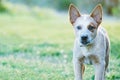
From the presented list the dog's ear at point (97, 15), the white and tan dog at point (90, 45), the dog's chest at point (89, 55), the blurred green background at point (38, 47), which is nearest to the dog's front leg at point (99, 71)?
the white and tan dog at point (90, 45)

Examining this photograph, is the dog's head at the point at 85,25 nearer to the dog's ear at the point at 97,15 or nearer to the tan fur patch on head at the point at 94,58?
the dog's ear at the point at 97,15

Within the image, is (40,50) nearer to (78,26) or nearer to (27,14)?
(78,26)

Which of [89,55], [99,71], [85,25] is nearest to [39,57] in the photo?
[89,55]

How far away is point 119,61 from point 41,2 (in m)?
25.1

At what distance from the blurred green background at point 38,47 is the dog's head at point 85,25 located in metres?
1.68

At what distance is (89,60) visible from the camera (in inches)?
355

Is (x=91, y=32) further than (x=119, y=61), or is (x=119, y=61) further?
(x=119, y=61)

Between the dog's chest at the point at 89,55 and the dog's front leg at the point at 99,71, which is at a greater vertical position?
the dog's chest at the point at 89,55

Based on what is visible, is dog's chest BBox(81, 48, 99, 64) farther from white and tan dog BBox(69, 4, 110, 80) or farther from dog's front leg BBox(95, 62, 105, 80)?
dog's front leg BBox(95, 62, 105, 80)

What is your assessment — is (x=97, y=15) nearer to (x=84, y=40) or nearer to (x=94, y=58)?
(x=84, y=40)

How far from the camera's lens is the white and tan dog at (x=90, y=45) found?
8.70 m

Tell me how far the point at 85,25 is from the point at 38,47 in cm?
731

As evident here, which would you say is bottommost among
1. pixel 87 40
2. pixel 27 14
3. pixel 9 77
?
pixel 9 77

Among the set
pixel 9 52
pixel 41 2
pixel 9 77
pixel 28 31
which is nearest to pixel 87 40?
pixel 9 77
